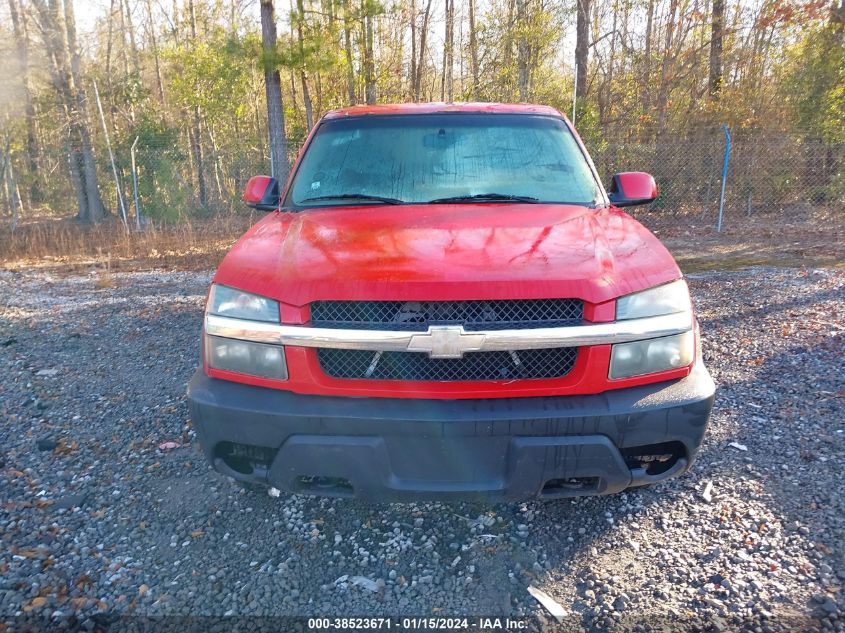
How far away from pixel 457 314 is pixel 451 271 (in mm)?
162

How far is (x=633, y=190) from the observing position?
355 centimetres

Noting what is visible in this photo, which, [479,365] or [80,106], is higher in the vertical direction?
[80,106]

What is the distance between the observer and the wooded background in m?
12.2

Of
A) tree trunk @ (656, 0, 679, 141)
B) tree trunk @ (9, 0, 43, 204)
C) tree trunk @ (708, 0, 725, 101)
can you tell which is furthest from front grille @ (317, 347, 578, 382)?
tree trunk @ (9, 0, 43, 204)

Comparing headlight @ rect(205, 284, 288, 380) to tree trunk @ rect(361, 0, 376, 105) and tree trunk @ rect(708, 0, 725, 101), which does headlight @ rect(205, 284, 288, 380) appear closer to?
tree trunk @ rect(361, 0, 376, 105)

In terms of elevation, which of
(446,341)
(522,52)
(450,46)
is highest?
(450,46)

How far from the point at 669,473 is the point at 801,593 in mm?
633

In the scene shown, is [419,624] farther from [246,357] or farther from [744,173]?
[744,173]

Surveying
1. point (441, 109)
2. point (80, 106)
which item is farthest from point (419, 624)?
point (80, 106)

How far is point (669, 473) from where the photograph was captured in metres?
2.24

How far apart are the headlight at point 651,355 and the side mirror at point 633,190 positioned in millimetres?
1473

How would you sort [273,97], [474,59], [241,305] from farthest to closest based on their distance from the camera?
[474,59]
[273,97]
[241,305]

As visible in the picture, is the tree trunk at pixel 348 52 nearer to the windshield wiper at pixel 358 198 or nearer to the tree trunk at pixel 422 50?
the tree trunk at pixel 422 50

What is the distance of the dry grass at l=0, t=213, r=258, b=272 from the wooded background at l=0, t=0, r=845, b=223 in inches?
55.5
